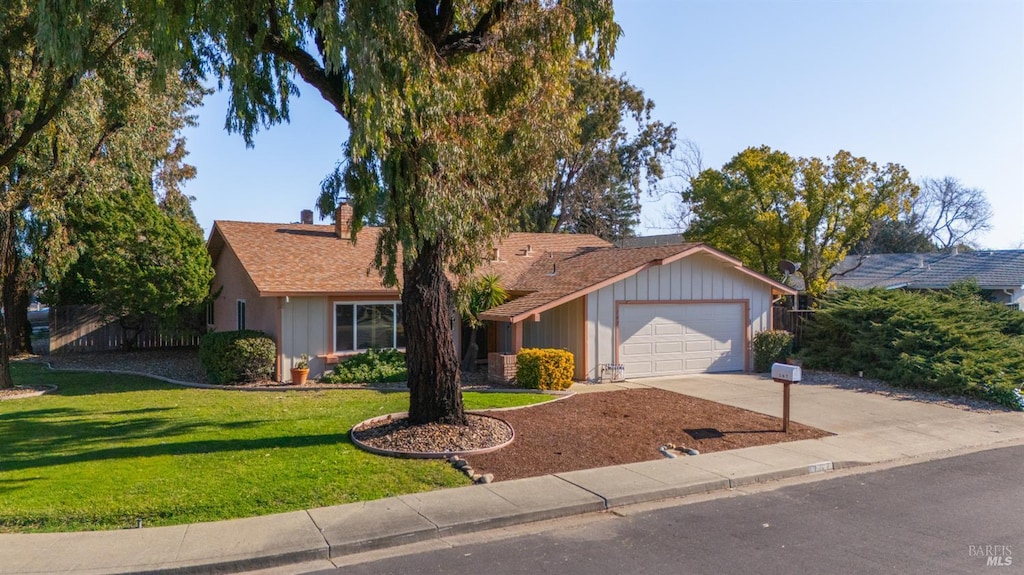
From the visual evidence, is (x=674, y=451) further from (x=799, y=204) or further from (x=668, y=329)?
(x=799, y=204)

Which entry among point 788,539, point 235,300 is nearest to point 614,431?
point 788,539

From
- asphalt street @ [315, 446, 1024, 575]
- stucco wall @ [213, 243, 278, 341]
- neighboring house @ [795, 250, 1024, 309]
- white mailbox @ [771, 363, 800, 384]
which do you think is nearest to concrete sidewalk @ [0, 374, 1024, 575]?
asphalt street @ [315, 446, 1024, 575]

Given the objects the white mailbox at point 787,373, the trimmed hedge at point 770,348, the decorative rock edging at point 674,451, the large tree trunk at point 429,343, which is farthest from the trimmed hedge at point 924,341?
the large tree trunk at point 429,343

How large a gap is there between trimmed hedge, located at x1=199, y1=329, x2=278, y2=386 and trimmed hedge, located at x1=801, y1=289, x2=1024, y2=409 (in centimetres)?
1393

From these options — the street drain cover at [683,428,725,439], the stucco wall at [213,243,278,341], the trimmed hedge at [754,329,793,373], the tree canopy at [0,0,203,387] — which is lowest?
the street drain cover at [683,428,725,439]

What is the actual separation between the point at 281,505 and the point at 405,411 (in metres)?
4.78

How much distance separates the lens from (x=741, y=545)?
20.1ft

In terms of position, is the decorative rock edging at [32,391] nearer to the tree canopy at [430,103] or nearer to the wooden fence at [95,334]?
the wooden fence at [95,334]

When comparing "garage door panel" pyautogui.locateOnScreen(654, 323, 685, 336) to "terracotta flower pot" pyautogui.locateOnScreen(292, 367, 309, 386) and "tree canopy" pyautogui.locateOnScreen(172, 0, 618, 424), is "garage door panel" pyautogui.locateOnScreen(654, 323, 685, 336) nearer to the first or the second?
"tree canopy" pyautogui.locateOnScreen(172, 0, 618, 424)

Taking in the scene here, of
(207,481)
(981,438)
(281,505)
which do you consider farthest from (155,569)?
(981,438)

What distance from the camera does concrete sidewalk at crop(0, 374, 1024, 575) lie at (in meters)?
5.80

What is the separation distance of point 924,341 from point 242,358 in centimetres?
1583

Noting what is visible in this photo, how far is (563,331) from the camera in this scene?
1656 centimetres

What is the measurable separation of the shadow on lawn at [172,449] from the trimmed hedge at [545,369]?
5.46 meters
